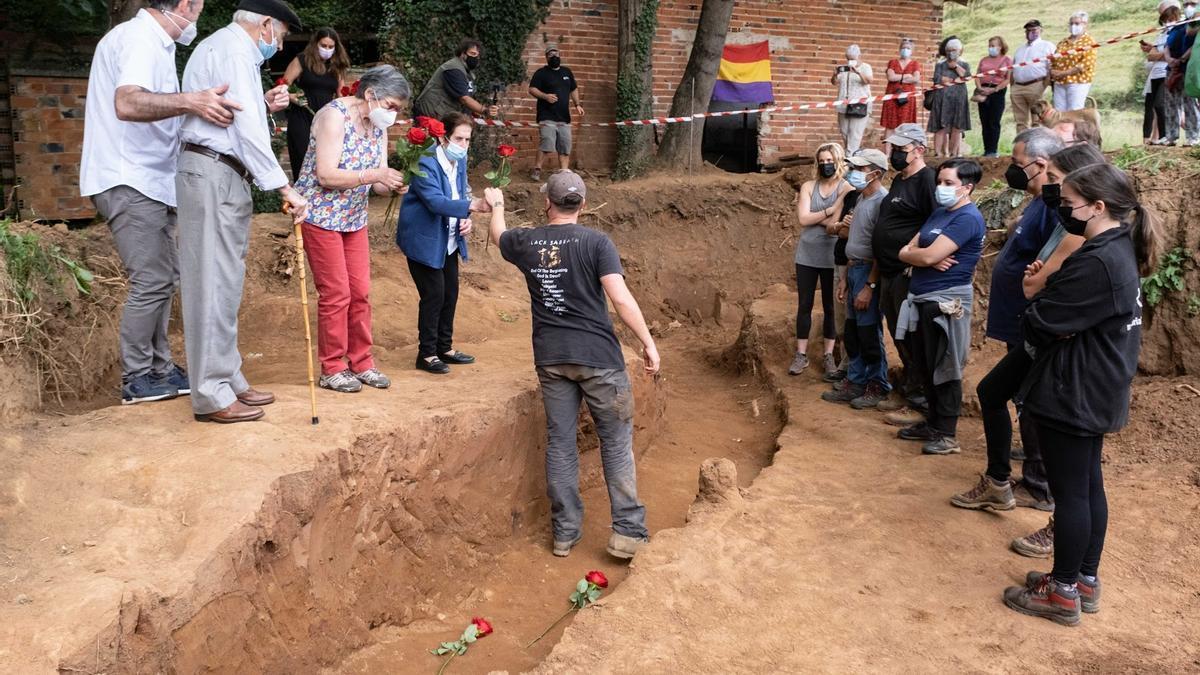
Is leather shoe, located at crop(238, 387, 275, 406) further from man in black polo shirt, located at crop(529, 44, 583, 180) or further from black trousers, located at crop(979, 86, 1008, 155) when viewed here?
black trousers, located at crop(979, 86, 1008, 155)

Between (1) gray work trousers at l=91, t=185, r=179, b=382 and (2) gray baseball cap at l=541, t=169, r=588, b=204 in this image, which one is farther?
(2) gray baseball cap at l=541, t=169, r=588, b=204

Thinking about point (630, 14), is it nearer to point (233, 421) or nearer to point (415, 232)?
point (415, 232)

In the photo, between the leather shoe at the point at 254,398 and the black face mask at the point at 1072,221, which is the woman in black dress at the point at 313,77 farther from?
the black face mask at the point at 1072,221

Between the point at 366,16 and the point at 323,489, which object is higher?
the point at 366,16

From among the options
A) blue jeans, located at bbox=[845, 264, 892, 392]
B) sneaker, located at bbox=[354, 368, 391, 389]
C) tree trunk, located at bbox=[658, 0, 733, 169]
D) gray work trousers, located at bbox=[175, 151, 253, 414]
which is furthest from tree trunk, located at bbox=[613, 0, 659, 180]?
gray work trousers, located at bbox=[175, 151, 253, 414]

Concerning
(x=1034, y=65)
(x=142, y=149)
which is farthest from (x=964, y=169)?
(x=1034, y=65)

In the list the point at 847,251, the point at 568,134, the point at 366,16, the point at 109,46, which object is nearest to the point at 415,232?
the point at 109,46

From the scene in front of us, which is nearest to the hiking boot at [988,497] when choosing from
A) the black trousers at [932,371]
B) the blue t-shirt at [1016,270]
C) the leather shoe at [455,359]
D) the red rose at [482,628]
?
the blue t-shirt at [1016,270]

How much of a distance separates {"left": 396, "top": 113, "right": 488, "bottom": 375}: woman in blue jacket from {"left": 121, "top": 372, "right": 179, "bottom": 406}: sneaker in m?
1.73

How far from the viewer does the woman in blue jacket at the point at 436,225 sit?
6.08 meters

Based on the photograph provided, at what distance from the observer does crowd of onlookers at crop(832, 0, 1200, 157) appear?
10438mm

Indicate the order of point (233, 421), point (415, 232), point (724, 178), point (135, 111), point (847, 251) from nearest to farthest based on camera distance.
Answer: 1. point (135, 111)
2. point (233, 421)
3. point (415, 232)
4. point (847, 251)
5. point (724, 178)

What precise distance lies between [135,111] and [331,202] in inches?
46.1

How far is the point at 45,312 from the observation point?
576cm
